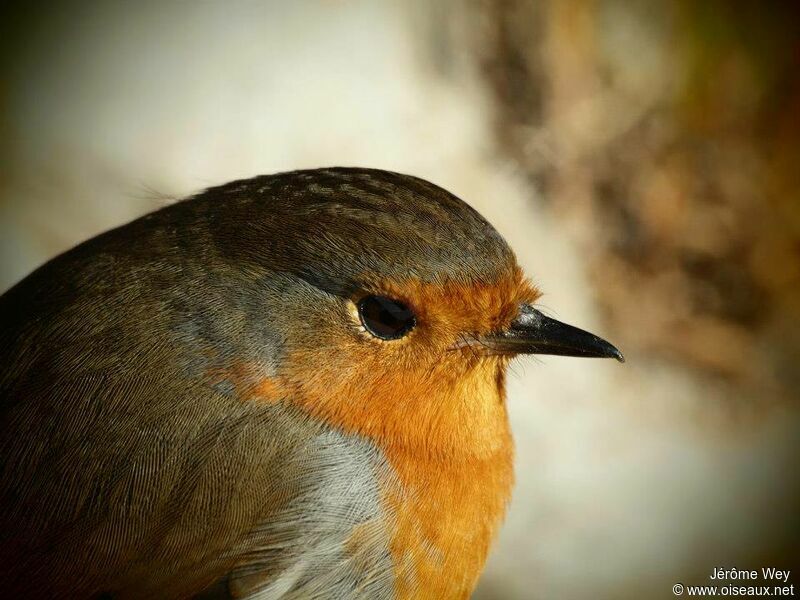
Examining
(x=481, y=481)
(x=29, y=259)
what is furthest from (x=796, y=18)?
(x=29, y=259)

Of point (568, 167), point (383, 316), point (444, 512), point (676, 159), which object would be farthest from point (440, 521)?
point (676, 159)

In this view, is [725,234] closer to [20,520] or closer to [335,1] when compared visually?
[335,1]

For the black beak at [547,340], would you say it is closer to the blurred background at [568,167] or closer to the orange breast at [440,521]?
the orange breast at [440,521]

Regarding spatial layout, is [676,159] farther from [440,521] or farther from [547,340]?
[440,521]

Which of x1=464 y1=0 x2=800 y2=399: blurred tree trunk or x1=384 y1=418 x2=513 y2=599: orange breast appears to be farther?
x1=464 y1=0 x2=800 y2=399: blurred tree trunk

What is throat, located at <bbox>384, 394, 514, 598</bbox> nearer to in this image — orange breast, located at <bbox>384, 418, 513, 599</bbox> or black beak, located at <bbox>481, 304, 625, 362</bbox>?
orange breast, located at <bbox>384, 418, 513, 599</bbox>

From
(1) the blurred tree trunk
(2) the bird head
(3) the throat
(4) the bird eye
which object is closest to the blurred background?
(1) the blurred tree trunk

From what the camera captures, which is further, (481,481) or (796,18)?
(796,18)
